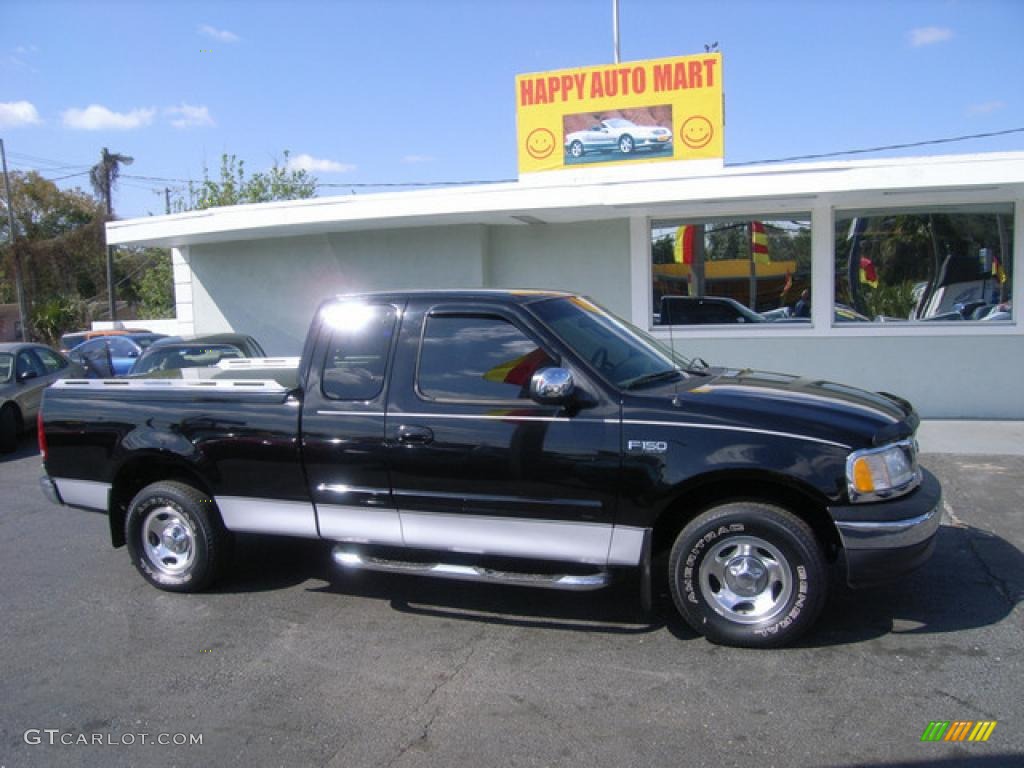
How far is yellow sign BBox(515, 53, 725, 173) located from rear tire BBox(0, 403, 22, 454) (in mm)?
8347

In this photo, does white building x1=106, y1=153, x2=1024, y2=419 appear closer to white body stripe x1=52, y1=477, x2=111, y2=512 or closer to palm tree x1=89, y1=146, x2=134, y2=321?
white body stripe x1=52, y1=477, x2=111, y2=512

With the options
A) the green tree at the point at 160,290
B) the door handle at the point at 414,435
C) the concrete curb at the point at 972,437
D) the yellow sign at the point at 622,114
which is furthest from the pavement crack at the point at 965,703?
the green tree at the point at 160,290

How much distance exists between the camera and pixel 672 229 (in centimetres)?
1163

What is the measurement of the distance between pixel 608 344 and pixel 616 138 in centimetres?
884

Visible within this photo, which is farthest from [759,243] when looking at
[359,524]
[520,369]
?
[359,524]

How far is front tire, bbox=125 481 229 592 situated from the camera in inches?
211

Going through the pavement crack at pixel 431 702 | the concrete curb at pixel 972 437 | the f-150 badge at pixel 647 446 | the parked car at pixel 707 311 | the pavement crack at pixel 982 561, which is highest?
the parked car at pixel 707 311

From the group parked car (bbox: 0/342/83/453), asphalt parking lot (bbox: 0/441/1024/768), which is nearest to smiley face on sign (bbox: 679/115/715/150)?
asphalt parking lot (bbox: 0/441/1024/768)

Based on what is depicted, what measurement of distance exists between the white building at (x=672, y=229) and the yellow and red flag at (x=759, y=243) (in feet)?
0.57

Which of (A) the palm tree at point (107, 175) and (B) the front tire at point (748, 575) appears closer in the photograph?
(B) the front tire at point (748, 575)

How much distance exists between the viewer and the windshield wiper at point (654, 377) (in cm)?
457

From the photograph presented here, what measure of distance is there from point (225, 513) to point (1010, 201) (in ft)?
33.3

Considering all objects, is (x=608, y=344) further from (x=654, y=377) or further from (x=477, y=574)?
(x=477, y=574)

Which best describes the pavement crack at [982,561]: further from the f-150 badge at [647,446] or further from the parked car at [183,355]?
the parked car at [183,355]
